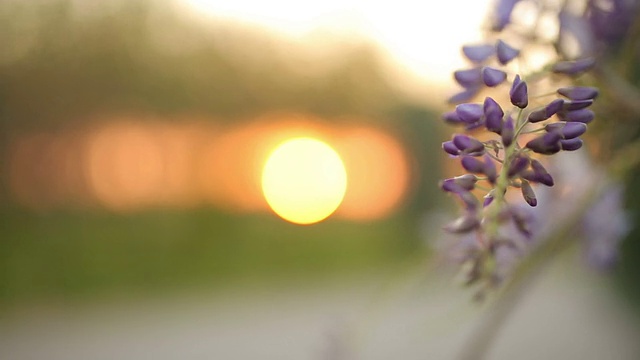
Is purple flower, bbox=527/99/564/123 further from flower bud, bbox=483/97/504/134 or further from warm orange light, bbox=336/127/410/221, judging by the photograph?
warm orange light, bbox=336/127/410/221

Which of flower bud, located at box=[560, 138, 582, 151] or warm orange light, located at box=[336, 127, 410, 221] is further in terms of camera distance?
warm orange light, located at box=[336, 127, 410, 221]

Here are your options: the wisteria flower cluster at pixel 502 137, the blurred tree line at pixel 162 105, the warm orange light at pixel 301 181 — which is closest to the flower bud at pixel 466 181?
the wisteria flower cluster at pixel 502 137

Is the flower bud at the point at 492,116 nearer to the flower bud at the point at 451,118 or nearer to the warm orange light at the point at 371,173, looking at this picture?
the flower bud at the point at 451,118

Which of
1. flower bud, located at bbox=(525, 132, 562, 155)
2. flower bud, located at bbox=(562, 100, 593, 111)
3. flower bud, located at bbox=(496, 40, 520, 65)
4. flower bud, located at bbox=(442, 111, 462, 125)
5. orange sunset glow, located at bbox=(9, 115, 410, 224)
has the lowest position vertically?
flower bud, located at bbox=(525, 132, 562, 155)

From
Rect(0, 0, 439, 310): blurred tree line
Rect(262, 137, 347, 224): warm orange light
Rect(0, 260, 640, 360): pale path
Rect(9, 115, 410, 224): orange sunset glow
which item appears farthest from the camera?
Rect(262, 137, 347, 224): warm orange light

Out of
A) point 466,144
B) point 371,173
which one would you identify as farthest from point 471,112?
point 371,173

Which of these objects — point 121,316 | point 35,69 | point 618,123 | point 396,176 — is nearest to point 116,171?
point 35,69

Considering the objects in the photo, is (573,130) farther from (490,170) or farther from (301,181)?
(301,181)

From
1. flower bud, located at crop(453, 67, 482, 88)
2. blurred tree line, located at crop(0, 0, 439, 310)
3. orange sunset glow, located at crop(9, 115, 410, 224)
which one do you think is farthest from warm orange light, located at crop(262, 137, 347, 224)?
flower bud, located at crop(453, 67, 482, 88)

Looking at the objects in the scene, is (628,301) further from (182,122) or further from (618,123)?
(182,122)
